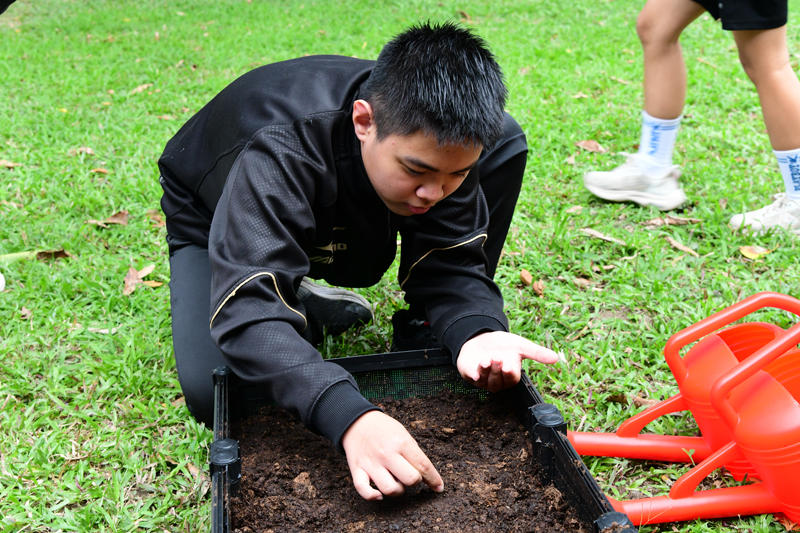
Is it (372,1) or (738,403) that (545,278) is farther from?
(372,1)

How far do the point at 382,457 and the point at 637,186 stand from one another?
7.35ft

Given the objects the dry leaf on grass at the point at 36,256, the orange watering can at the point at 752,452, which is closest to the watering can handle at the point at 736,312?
the orange watering can at the point at 752,452

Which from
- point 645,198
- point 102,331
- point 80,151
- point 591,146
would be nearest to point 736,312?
point 645,198

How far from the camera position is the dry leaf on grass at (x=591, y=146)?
369 centimetres

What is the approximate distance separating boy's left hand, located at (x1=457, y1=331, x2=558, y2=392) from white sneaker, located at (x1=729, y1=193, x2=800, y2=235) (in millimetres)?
1631

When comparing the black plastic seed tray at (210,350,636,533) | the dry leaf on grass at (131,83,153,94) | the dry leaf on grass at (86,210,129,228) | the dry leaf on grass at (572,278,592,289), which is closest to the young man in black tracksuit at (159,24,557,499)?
the black plastic seed tray at (210,350,636,533)

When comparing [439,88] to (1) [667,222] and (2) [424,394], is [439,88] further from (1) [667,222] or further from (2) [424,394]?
(1) [667,222]

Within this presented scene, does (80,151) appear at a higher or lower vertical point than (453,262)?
lower

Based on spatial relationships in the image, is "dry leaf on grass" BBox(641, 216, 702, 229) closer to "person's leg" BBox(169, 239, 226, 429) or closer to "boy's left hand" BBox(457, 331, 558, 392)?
"boy's left hand" BBox(457, 331, 558, 392)

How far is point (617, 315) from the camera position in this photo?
2.35 metres

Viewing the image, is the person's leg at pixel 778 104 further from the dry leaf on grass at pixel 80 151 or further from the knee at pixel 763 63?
the dry leaf on grass at pixel 80 151

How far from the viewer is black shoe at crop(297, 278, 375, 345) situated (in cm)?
228

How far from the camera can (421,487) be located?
4.90 ft

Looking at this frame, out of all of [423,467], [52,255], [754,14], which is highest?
[754,14]
